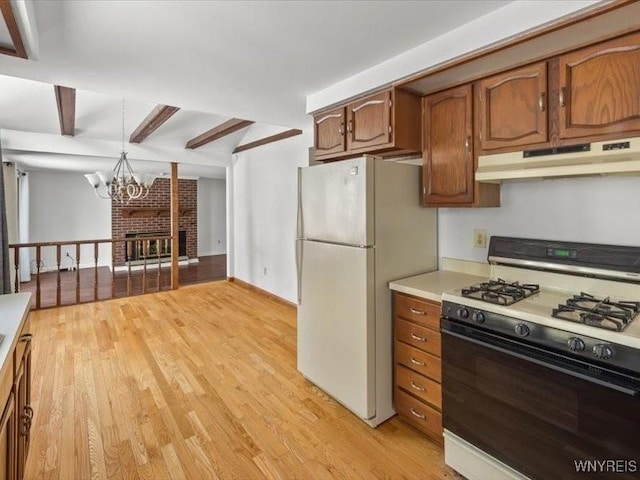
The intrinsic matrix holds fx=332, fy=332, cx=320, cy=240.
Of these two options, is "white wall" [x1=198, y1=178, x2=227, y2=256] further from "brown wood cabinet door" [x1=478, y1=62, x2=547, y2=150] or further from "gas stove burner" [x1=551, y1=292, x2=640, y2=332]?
"gas stove burner" [x1=551, y1=292, x2=640, y2=332]

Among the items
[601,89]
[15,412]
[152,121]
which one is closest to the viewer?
[15,412]

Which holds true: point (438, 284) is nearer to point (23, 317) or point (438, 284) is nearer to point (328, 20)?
point (328, 20)

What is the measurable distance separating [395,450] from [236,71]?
104 inches

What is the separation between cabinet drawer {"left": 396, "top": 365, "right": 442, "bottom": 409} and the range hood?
1.21m

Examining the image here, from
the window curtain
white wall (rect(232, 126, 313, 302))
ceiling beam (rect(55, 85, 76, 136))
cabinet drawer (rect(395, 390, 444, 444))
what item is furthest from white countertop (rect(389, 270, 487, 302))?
ceiling beam (rect(55, 85, 76, 136))

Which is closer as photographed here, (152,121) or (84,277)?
(152,121)

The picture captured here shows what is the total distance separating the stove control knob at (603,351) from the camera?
119 cm

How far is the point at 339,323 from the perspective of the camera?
2.26m

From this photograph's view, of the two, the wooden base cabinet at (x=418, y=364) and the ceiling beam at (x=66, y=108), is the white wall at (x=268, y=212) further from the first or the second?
the wooden base cabinet at (x=418, y=364)

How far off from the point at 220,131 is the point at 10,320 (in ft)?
11.9

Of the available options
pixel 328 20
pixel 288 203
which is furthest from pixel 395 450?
pixel 288 203

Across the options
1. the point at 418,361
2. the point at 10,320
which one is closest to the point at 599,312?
the point at 418,361

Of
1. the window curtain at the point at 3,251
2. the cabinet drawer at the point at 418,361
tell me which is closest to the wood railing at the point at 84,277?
the window curtain at the point at 3,251

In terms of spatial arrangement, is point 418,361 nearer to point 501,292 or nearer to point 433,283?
point 433,283
